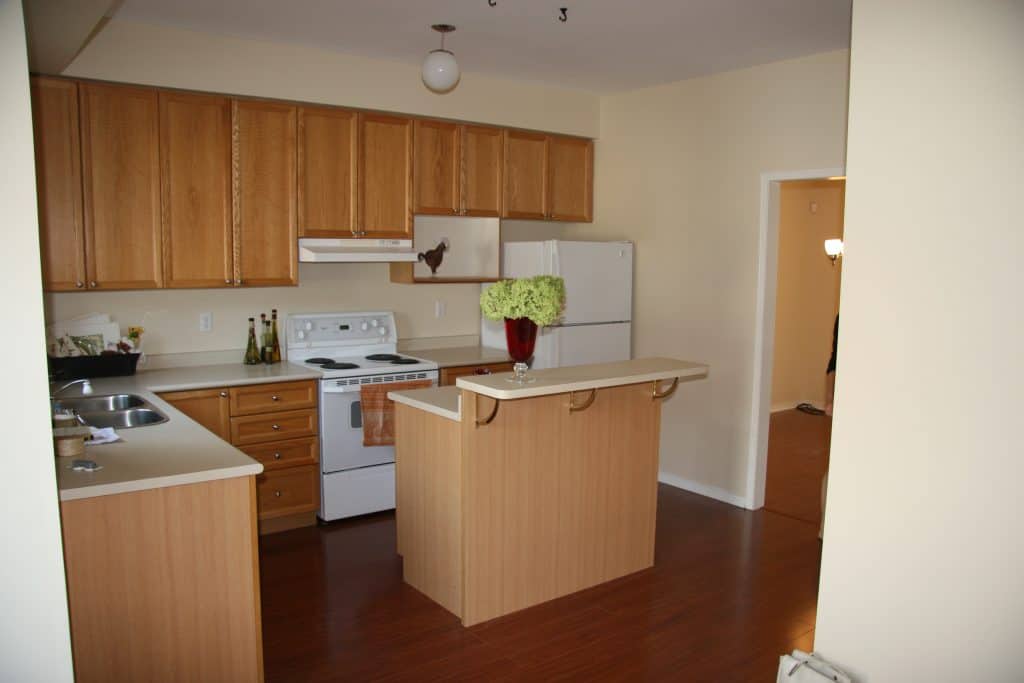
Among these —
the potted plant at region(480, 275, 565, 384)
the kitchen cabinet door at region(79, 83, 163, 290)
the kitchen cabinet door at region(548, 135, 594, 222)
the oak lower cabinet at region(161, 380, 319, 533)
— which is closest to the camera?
the potted plant at region(480, 275, 565, 384)

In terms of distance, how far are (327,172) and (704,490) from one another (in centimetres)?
311

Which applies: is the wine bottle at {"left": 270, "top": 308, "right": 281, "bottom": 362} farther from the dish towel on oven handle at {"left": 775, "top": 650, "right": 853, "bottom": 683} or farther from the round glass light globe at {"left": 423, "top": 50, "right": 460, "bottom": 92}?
the dish towel on oven handle at {"left": 775, "top": 650, "right": 853, "bottom": 683}

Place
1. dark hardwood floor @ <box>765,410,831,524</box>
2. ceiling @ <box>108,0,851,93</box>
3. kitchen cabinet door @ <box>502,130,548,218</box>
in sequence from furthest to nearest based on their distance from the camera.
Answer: kitchen cabinet door @ <box>502,130,548,218</box> → dark hardwood floor @ <box>765,410,831,524</box> → ceiling @ <box>108,0,851,93</box>

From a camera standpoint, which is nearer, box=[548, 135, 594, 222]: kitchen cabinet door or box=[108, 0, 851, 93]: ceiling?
box=[108, 0, 851, 93]: ceiling

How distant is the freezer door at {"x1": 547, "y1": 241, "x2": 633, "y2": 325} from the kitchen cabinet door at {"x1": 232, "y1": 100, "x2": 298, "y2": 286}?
64.6 inches

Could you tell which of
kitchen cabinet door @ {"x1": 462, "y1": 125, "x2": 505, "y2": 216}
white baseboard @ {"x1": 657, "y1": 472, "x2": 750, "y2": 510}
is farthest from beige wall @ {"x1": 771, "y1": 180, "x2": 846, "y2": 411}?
kitchen cabinet door @ {"x1": 462, "y1": 125, "x2": 505, "y2": 216}

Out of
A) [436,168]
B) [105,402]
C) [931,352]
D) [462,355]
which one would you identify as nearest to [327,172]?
[436,168]

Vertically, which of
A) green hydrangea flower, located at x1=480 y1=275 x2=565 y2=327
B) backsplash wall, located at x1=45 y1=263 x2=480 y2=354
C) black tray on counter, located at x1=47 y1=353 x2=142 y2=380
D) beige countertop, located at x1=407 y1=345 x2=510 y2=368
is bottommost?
beige countertop, located at x1=407 y1=345 x2=510 y2=368

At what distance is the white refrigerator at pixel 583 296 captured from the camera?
5.13m

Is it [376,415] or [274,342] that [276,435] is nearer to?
[376,415]

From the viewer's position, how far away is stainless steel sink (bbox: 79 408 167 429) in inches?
137

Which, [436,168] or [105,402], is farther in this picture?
[436,168]

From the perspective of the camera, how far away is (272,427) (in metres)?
4.30

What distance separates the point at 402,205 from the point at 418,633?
261 cm
